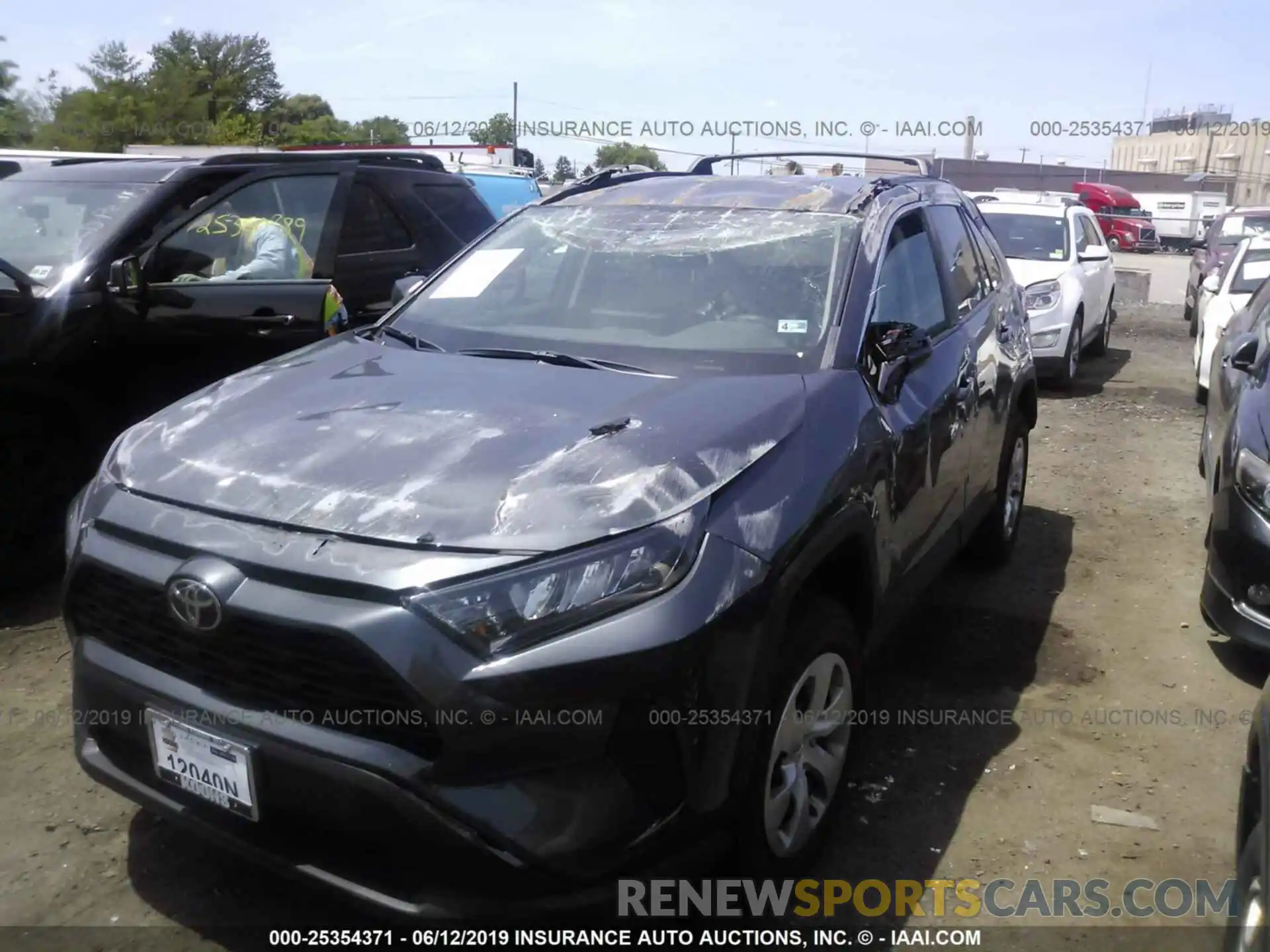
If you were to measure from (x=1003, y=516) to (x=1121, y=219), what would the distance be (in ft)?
113

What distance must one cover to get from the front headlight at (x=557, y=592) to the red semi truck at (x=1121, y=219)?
34.6 m

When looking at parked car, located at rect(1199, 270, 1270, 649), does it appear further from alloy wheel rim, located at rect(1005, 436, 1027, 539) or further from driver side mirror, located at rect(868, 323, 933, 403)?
driver side mirror, located at rect(868, 323, 933, 403)

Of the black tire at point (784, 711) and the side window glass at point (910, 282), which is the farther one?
the side window glass at point (910, 282)

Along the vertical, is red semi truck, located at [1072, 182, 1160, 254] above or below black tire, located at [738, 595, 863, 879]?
above

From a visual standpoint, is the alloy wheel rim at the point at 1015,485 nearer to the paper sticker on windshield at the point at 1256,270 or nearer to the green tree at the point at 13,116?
the paper sticker on windshield at the point at 1256,270

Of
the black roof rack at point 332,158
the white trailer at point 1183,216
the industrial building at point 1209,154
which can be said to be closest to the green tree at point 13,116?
the black roof rack at point 332,158

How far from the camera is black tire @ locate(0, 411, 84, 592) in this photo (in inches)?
177

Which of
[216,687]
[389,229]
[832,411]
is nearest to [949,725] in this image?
[832,411]

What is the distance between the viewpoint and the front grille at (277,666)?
2.11 meters

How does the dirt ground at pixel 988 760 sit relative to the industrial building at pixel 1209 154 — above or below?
below

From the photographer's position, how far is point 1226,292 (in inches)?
352

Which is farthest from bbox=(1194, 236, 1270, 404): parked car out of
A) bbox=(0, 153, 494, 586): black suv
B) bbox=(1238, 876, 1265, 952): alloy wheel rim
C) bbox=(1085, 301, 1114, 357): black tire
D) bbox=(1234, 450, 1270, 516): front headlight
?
bbox=(1238, 876, 1265, 952): alloy wheel rim

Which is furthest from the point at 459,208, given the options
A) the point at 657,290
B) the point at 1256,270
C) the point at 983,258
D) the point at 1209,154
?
the point at 1209,154

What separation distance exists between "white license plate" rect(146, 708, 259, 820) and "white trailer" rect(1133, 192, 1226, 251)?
130 feet
